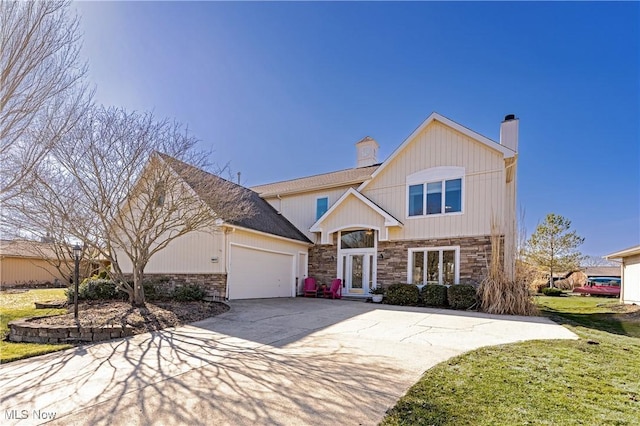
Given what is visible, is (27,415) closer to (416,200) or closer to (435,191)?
(416,200)

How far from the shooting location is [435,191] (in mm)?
14211

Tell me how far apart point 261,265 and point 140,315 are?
6139 mm

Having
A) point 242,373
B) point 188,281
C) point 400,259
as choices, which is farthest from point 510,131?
point 188,281

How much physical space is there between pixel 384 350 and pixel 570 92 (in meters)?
13.9

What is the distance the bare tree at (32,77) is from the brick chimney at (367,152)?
15682 mm

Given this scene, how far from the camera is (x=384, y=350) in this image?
5.87 metres

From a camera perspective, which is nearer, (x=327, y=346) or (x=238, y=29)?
(x=327, y=346)

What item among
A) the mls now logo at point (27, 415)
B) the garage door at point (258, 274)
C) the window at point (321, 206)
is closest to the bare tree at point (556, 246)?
the window at point (321, 206)

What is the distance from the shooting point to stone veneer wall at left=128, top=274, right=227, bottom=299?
12.4 m

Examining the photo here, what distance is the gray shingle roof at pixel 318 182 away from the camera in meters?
17.1

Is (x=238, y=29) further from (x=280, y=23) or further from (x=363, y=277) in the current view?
(x=363, y=277)

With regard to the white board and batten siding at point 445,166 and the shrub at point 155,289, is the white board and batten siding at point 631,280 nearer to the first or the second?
the white board and batten siding at point 445,166

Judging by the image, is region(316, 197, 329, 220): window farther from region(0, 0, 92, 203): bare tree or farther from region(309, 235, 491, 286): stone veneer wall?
region(0, 0, 92, 203): bare tree

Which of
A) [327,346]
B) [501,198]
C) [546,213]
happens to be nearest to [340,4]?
[501,198]
